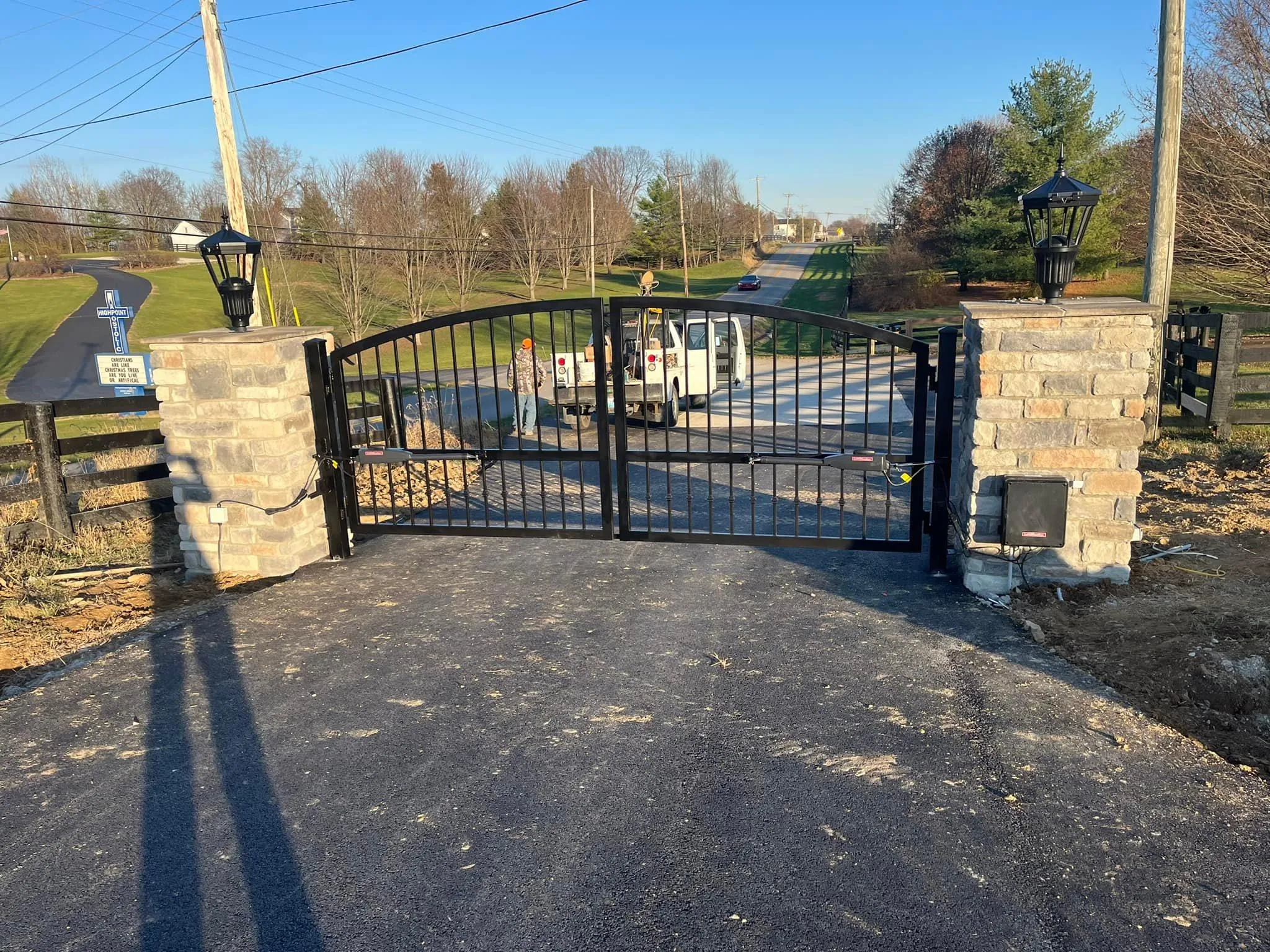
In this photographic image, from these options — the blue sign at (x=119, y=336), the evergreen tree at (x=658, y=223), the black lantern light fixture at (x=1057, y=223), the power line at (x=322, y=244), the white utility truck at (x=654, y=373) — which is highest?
the evergreen tree at (x=658, y=223)

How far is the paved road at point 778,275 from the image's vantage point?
53.5 metres

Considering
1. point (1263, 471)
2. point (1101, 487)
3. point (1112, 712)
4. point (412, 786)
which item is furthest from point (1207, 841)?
point (1263, 471)

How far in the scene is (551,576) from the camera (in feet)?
19.9

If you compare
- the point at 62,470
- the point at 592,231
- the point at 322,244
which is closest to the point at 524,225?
the point at 592,231

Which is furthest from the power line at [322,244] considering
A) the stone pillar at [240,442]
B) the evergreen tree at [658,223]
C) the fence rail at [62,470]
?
the evergreen tree at [658,223]

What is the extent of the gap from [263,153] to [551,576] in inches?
1142

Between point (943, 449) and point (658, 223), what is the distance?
67917 millimetres

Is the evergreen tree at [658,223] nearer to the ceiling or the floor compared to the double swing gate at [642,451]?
nearer to the ceiling

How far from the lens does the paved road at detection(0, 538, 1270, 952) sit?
105 inches

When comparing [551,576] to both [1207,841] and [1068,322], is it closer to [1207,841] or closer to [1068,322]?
[1068,322]

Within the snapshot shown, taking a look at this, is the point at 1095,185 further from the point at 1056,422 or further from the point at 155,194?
the point at 155,194

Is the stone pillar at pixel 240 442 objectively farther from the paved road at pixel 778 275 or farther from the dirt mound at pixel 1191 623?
the paved road at pixel 778 275

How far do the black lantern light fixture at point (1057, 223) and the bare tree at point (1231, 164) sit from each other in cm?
1106

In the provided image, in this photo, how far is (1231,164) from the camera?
546 inches
